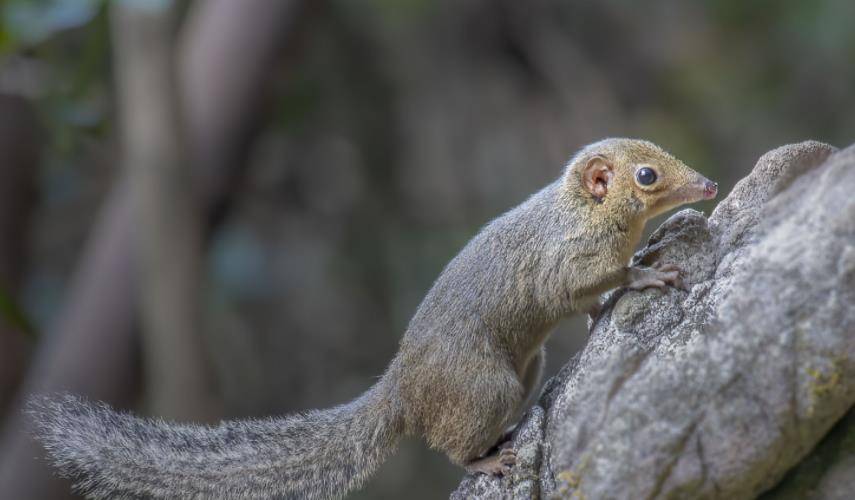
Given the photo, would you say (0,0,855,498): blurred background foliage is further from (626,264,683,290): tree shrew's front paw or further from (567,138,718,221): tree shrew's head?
(626,264,683,290): tree shrew's front paw

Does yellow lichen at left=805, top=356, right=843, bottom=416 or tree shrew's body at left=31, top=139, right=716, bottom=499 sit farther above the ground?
tree shrew's body at left=31, top=139, right=716, bottom=499

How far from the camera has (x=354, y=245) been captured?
786 cm

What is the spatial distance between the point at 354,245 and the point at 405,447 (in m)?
1.61

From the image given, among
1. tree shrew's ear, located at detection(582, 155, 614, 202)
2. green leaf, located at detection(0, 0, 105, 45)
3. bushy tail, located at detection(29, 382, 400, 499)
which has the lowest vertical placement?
bushy tail, located at detection(29, 382, 400, 499)

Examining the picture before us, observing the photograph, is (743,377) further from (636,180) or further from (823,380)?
(636,180)

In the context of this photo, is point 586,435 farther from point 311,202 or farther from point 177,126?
point 311,202

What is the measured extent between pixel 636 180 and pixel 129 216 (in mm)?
3608

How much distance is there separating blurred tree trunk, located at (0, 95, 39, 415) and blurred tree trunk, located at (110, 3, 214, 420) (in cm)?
193

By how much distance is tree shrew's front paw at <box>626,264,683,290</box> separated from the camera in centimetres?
261

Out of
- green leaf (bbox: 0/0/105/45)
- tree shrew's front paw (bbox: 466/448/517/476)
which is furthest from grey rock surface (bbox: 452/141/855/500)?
green leaf (bbox: 0/0/105/45)

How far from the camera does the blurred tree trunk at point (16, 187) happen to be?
6.38m

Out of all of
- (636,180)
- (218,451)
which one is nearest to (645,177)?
(636,180)

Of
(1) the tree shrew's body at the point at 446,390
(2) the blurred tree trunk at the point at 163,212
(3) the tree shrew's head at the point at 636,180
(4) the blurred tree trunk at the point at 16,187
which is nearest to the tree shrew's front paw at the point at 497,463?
(1) the tree shrew's body at the point at 446,390

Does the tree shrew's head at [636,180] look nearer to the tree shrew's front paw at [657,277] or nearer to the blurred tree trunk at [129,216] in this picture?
the tree shrew's front paw at [657,277]
